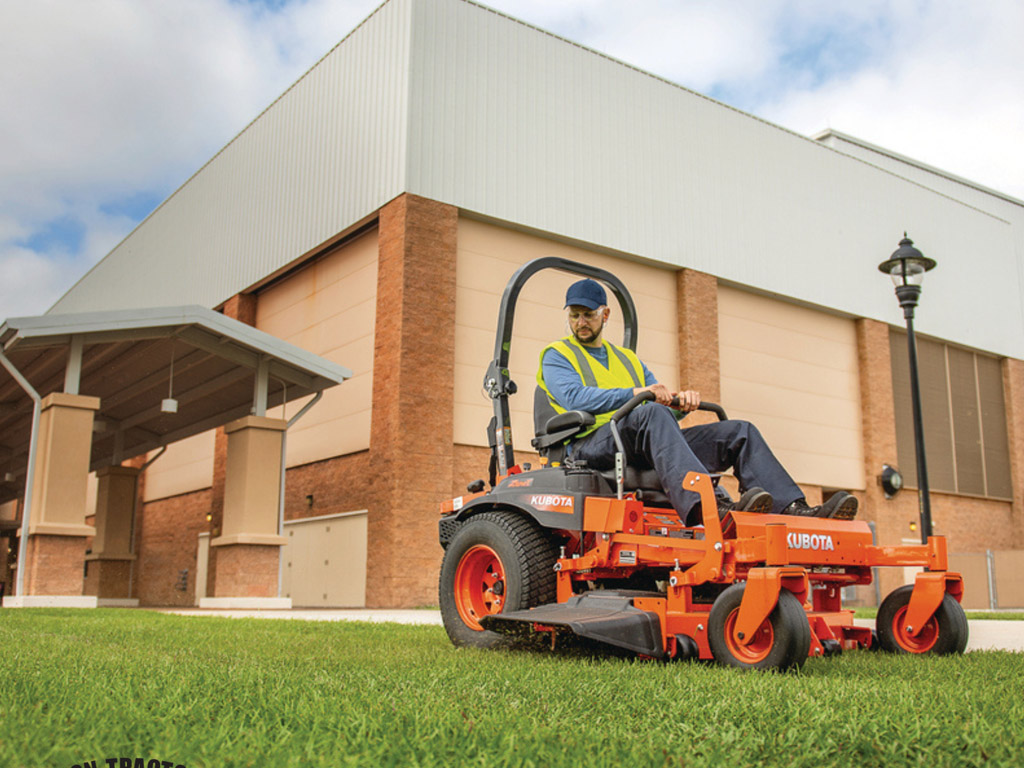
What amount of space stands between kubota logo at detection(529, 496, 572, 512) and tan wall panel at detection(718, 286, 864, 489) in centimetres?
1891

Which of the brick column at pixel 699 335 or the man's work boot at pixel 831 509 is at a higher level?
the brick column at pixel 699 335

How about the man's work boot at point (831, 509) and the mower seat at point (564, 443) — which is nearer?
the man's work boot at point (831, 509)

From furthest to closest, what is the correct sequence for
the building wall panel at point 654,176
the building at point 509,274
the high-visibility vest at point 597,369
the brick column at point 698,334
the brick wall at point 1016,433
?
the brick wall at point 1016,433 → the brick column at point 698,334 → the building wall panel at point 654,176 → the building at point 509,274 → the high-visibility vest at point 597,369

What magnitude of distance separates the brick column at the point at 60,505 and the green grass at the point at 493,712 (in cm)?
1047

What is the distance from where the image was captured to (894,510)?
87.3ft

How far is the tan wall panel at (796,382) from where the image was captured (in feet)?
79.5

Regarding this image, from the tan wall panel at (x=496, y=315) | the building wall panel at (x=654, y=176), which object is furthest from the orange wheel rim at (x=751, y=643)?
the building wall panel at (x=654, y=176)

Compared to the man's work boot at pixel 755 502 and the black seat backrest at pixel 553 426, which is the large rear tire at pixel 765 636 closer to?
the man's work boot at pixel 755 502

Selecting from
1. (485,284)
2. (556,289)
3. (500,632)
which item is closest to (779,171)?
(556,289)

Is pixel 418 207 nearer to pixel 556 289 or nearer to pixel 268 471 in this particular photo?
pixel 556 289

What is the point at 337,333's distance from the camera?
68.7 feet

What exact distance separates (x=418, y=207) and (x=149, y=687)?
645 inches

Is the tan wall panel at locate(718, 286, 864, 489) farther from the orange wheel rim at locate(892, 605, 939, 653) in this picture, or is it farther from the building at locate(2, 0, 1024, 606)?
the orange wheel rim at locate(892, 605, 939, 653)

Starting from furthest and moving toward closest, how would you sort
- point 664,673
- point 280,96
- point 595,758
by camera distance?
point 280,96
point 664,673
point 595,758
